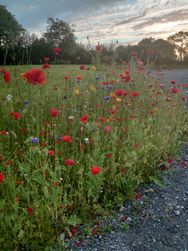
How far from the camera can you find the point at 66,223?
2234mm

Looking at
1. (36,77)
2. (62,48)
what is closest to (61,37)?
(62,48)

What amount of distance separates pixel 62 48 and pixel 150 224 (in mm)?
8373

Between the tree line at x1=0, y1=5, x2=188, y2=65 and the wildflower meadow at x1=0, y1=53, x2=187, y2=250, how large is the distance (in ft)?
3.24

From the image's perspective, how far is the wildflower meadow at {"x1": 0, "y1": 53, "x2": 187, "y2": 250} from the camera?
6.76ft

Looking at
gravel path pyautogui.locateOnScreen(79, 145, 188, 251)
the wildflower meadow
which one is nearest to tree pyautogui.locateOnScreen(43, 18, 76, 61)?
the wildflower meadow

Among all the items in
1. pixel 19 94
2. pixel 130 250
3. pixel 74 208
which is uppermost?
pixel 19 94

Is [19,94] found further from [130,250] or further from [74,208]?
[130,250]

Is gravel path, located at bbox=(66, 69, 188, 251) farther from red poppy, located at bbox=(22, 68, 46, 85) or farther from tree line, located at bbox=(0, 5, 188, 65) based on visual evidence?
tree line, located at bbox=(0, 5, 188, 65)

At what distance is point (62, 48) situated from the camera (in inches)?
388

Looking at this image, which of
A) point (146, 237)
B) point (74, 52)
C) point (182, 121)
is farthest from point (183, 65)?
point (146, 237)

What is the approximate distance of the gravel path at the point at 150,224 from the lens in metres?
2.17

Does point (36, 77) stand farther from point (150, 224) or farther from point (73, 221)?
point (150, 224)

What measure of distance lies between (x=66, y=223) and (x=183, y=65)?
20040 millimetres

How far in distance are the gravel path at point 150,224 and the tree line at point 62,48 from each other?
7.41ft
